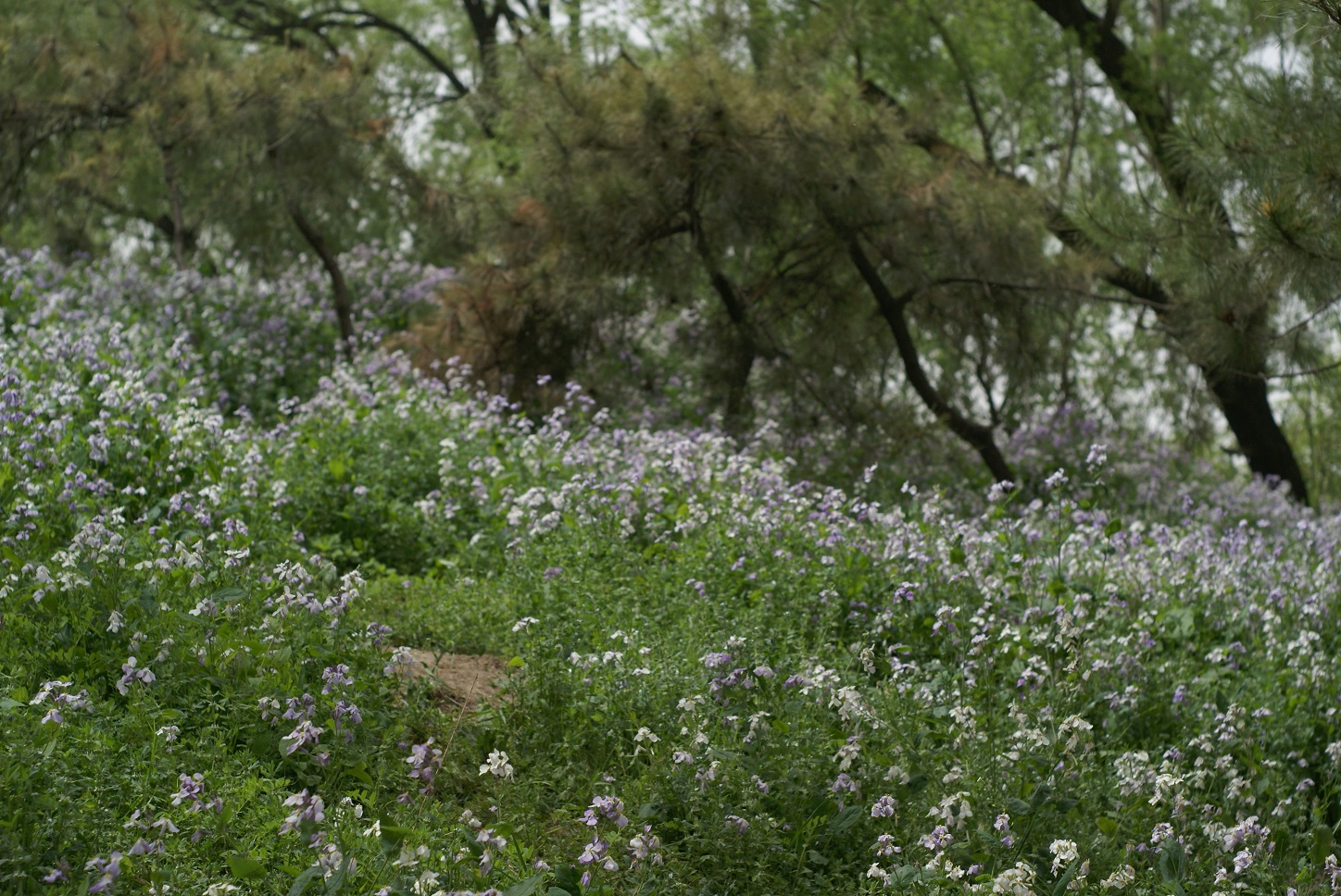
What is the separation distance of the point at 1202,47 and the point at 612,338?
8.30m

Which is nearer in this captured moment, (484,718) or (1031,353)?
(484,718)

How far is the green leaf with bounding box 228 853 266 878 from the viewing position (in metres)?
3.04

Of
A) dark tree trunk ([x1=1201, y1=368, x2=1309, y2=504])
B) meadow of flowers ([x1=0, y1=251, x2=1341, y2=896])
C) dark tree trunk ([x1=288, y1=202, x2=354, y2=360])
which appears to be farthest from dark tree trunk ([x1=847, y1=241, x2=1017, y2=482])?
dark tree trunk ([x1=288, y1=202, x2=354, y2=360])

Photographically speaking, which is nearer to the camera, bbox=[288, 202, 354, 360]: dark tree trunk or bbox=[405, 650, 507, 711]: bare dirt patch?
bbox=[405, 650, 507, 711]: bare dirt patch

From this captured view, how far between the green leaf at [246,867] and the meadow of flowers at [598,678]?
0.31 feet

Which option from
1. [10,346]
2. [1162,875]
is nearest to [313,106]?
[10,346]

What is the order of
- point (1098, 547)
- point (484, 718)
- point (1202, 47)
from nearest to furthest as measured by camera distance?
point (484, 718) → point (1098, 547) → point (1202, 47)

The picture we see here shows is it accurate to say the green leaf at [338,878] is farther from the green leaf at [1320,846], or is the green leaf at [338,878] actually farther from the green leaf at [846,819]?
the green leaf at [1320,846]

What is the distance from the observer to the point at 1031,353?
32.9ft

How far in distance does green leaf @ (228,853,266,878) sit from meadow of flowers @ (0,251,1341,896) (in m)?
0.09

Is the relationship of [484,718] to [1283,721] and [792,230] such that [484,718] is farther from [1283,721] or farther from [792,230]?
[792,230]

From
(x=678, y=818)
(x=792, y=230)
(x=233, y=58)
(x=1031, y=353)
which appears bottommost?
(x=678, y=818)

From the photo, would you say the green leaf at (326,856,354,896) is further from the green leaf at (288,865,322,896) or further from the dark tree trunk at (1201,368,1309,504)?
the dark tree trunk at (1201,368,1309,504)

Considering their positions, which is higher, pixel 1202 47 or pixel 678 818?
pixel 1202 47
